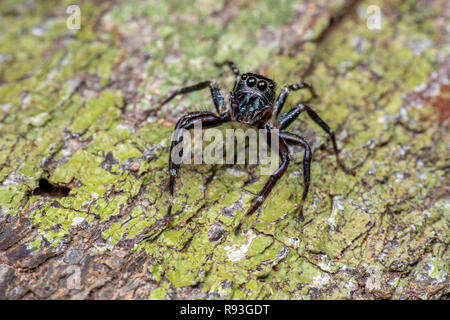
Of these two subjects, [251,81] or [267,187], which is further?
[251,81]

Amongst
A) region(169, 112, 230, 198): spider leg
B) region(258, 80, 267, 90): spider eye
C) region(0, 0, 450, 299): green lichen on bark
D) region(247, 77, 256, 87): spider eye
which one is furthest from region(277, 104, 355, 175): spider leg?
region(169, 112, 230, 198): spider leg

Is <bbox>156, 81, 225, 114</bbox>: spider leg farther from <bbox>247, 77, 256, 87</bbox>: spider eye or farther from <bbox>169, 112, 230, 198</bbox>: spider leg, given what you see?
<bbox>247, 77, 256, 87</bbox>: spider eye

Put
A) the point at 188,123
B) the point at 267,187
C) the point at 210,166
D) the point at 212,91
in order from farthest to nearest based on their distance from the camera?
the point at 212,91 < the point at 210,166 < the point at 188,123 < the point at 267,187

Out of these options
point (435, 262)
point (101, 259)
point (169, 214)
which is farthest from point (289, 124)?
point (101, 259)

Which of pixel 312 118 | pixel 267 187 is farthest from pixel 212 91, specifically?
pixel 267 187

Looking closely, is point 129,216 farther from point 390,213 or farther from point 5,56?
point 5,56

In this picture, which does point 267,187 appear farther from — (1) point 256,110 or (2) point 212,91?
(2) point 212,91
